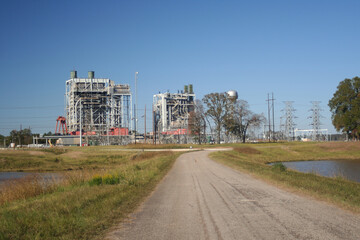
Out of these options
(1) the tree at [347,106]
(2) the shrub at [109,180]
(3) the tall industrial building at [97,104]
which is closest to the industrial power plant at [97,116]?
(3) the tall industrial building at [97,104]

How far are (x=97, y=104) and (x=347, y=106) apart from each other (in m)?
71.3

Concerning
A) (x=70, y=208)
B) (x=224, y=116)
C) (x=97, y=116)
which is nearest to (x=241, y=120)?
(x=224, y=116)

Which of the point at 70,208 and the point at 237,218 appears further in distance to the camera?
the point at 70,208

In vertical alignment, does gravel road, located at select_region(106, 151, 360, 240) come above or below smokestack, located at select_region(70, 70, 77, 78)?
below

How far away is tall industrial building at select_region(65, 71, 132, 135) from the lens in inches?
4306

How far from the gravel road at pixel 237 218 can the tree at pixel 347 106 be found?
219ft

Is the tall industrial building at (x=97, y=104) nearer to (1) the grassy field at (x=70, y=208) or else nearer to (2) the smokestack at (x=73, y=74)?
(2) the smokestack at (x=73, y=74)

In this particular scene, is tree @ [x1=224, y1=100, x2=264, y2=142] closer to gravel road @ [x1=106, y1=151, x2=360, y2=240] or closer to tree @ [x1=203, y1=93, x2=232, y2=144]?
tree @ [x1=203, y1=93, x2=232, y2=144]

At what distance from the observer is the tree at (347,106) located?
238 ft

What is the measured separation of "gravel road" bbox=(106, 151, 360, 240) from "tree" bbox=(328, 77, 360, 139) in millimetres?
66707

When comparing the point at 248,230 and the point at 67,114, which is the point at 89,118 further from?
the point at 248,230

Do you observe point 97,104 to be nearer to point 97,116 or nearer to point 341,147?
point 97,116

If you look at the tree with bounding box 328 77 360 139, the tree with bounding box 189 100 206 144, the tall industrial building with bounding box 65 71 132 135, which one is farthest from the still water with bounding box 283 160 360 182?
the tall industrial building with bounding box 65 71 132 135

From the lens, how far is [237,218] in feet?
29.6
